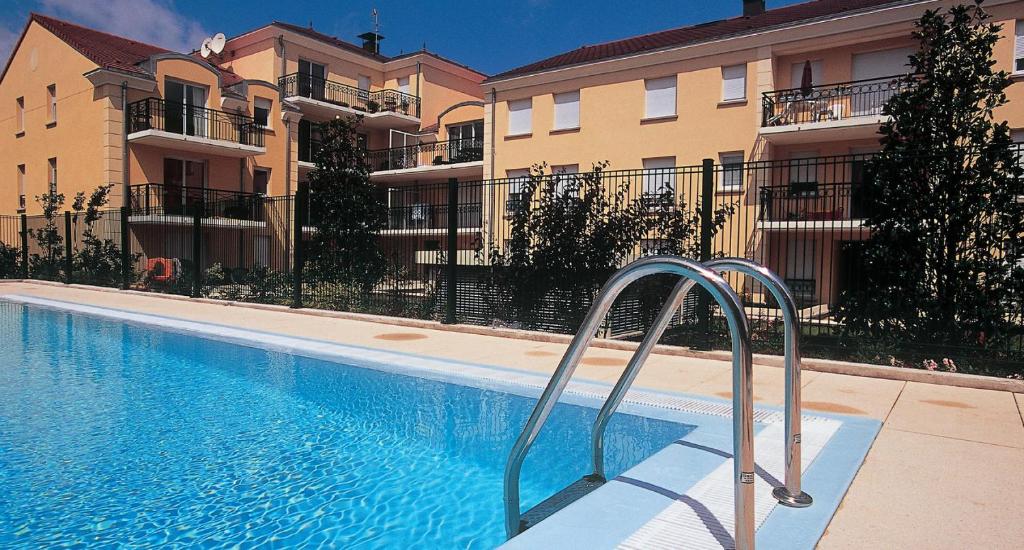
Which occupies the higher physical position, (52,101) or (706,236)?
(52,101)

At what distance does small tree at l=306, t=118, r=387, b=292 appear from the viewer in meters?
13.9

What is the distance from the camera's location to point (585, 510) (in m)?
3.06

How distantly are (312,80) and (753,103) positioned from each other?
21901 mm

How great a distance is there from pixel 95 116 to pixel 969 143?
26.5m

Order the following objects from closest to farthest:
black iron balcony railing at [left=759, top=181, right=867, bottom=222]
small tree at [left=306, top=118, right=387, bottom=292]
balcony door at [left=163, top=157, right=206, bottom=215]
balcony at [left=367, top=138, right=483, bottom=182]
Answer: black iron balcony railing at [left=759, top=181, right=867, bottom=222]
small tree at [left=306, top=118, right=387, bottom=292]
balcony door at [left=163, top=157, right=206, bottom=215]
balcony at [left=367, top=138, right=483, bottom=182]

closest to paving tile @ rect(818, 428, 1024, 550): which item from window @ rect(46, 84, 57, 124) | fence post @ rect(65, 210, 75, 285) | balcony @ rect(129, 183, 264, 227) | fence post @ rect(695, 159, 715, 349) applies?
fence post @ rect(695, 159, 715, 349)

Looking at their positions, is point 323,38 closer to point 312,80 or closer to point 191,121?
point 312,80

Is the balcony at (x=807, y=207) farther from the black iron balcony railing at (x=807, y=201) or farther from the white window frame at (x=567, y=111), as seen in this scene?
the white window frame at (x=567, y=111)

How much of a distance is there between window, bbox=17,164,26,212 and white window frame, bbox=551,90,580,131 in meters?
23.9

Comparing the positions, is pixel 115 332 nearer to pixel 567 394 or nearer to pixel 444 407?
pixel 444 407

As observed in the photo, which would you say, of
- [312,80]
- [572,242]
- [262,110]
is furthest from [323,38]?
[572,242]

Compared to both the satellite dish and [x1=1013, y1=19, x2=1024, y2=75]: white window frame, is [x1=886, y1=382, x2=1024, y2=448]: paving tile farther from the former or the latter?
the satellite dish

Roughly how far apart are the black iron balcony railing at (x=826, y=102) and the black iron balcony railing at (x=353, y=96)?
19.7 meters

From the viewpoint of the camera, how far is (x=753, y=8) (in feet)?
83.0
